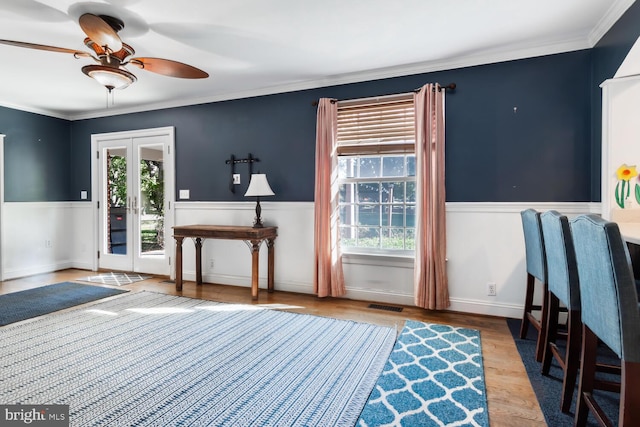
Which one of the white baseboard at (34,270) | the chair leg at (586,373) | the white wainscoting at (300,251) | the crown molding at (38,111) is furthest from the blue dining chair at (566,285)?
the crown molding at (38,111)

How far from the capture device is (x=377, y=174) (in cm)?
357

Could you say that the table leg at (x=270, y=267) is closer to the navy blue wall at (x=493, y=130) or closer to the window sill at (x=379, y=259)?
the navy blue wall at (x=493, y=130)

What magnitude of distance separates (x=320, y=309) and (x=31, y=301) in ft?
9.80

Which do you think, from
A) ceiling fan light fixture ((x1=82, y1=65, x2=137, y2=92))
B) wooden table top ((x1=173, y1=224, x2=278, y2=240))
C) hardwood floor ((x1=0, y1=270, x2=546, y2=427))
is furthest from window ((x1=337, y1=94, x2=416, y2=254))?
ceiling fan light fixture ((x1=82, y1=65, x2=137, y2=92))

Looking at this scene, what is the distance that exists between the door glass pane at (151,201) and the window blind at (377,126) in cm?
269

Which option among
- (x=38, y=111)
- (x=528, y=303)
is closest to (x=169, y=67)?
(x=528, y=303)

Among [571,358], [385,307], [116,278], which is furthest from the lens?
[116,278]

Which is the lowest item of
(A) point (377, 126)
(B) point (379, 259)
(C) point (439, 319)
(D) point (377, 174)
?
(C) point (439, 319)

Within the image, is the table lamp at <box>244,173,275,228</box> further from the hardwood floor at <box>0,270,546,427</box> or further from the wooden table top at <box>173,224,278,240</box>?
the hardwood floor at <box>0,270,546,427</box>

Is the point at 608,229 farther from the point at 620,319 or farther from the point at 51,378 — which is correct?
the point at 51,378

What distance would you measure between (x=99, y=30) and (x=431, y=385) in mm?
2780

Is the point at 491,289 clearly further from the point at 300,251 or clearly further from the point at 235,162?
the point at 235,162

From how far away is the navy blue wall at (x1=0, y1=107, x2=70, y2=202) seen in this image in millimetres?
4523

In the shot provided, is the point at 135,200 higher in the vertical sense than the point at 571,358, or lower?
higher
